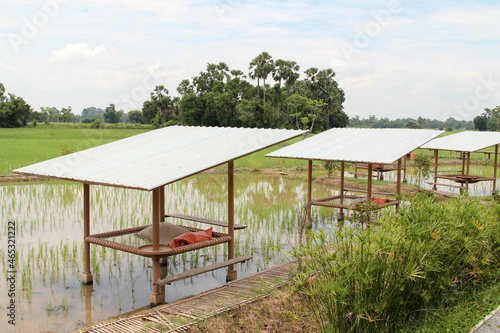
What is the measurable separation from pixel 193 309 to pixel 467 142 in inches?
533

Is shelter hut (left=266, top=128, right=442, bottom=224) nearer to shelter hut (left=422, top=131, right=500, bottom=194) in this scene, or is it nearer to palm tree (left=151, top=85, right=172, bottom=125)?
shelter hut (left=422, top=131, right=500, bottom=194)

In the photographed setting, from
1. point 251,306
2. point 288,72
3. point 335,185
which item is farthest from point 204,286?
point 288,72

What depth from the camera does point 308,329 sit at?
14.8 feet

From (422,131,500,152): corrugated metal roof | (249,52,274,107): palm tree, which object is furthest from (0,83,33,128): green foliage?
(422,131,500,152): corrugated metal roof

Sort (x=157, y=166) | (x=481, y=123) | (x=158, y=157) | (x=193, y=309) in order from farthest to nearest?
(x=481, y=123)
(x=158, y=157)
(x=157, y=166)
(x=193, y=309)

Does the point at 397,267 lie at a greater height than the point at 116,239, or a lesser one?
greater

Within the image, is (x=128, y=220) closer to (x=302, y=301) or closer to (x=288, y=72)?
(x=302, y=301)

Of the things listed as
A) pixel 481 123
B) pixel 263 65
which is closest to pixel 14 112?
pixel 263 65

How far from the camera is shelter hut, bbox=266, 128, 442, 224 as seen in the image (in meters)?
8.82

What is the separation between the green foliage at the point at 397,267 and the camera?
3.80 m

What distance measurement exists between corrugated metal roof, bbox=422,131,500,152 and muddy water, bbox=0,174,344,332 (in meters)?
4.21

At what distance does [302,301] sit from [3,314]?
335 cm

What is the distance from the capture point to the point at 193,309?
4.74m

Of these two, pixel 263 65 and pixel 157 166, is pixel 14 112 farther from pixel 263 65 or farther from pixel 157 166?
pixel 157 166
